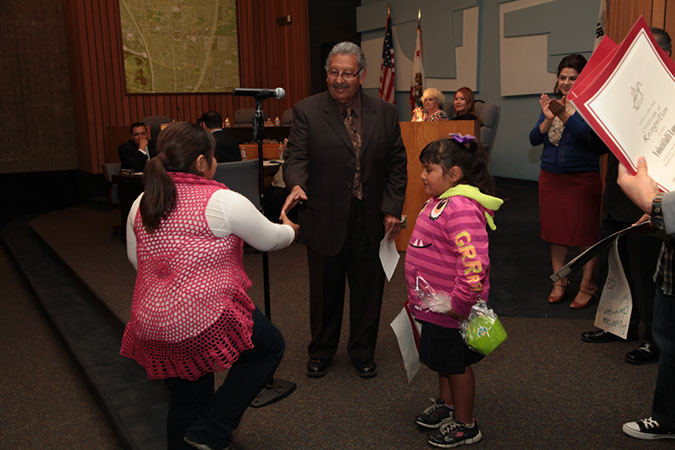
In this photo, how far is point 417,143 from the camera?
16.2 feet

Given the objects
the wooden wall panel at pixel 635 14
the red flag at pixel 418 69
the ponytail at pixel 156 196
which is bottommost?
the ponytail at pixel 156 196

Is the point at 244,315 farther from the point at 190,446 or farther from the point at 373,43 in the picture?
the point at 373,43

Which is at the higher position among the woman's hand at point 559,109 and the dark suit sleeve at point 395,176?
the woman's hand at point 559,109

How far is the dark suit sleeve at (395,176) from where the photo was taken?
2.66m

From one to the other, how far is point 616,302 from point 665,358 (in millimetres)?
292

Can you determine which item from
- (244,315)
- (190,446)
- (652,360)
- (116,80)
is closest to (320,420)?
(190,446)

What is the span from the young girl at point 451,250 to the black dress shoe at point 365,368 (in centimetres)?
61

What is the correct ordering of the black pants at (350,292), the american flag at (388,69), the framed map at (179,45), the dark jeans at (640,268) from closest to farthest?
1. the black pants at (350,292)
2. the dark jeans at (640,268)
3. the framed map at (179,45)
4. the american flag at (388,69)

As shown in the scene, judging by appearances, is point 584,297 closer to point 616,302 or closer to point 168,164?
point 616,302

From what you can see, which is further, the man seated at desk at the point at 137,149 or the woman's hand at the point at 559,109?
the man seated at desk at the point at 137,149

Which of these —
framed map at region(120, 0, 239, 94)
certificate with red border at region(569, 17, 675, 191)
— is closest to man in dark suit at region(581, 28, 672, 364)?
certificate with red border at region(569, 17, 675, 191)

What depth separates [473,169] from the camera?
204 centimetres

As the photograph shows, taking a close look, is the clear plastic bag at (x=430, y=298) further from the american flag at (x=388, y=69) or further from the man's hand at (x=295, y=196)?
the american flag at (x=388, y=69)

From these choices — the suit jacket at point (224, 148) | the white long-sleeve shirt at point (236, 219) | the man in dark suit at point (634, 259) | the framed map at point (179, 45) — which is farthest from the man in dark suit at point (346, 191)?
the framed map at point (179, 45)
